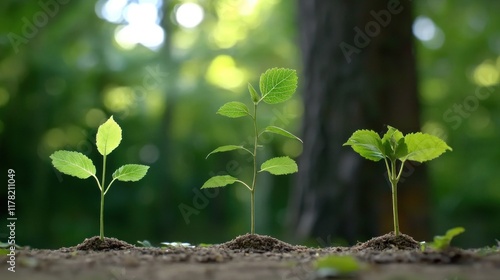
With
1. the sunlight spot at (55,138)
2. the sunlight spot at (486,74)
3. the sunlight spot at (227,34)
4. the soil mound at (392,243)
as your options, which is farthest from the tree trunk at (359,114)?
the sunlight spot at (227,34)

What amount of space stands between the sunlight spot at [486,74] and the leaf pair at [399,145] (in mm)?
7233

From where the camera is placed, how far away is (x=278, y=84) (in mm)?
1232

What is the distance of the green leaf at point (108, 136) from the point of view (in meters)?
1.22

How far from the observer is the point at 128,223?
8695 millimetres

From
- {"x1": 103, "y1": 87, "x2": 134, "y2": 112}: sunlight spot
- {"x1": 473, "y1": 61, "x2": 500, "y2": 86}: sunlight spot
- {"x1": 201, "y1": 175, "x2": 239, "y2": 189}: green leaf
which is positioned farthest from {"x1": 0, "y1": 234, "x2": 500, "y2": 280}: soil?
{"x1": 473, "y1": 61, "x2": 500, "y2": 86}: sunlight spot

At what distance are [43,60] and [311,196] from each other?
5428 mm

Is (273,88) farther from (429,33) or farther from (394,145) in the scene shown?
(429,33)

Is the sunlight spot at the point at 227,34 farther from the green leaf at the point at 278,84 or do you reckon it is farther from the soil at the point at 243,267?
the soil at the point at 243,267

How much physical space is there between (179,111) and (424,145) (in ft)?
27.2

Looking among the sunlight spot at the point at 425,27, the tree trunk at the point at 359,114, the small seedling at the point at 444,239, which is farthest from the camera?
the sunlight spot at the point at 425,27

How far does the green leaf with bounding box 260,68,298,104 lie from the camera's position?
122 cm

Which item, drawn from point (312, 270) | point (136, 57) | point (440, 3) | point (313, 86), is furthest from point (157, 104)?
point (312, 270)

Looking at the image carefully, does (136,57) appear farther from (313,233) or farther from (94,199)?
(313,233)

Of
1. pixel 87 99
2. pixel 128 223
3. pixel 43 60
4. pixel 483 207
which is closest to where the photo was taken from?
pixel 43 60
